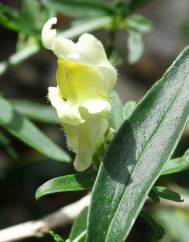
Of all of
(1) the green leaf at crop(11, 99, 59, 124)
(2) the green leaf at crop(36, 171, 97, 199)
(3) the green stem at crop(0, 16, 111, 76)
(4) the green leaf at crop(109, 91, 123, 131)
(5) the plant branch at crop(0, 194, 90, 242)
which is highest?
(2) the green leaf at crop(36, 171, 97, 199)

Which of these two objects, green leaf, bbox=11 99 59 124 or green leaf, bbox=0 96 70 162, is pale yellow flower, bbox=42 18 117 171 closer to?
green leaf, bbox=0 96 70 162

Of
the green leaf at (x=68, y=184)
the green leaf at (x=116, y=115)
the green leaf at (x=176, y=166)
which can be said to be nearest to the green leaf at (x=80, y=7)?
the green leaf at (x=116, y=115)

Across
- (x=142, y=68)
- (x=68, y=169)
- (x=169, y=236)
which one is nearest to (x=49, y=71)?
(x=142, y=68)

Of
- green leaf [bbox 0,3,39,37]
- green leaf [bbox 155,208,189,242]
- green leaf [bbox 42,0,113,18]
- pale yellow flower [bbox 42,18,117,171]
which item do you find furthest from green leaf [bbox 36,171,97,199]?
green leaf [bbox 155,208,189,242]

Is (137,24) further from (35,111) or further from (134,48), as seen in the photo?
(35,111)

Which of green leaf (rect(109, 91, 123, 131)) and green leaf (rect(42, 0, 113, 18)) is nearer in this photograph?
green leaf (rect(109, 91, 123, 131))

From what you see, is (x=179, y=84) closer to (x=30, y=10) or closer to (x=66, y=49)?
(x=66, y=49)
